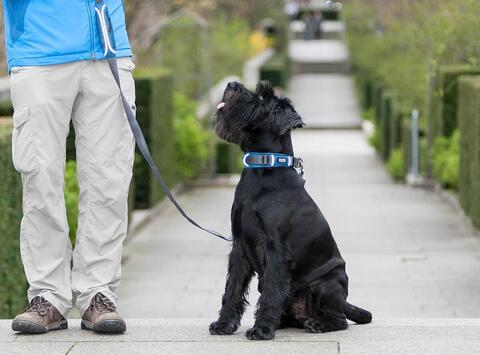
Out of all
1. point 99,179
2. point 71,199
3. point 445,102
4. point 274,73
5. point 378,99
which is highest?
point 99,179

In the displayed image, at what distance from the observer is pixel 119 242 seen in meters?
5.66

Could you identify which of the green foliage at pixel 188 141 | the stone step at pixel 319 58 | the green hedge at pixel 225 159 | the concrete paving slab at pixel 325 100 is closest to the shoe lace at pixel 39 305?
the green foliage at pixel 188 141

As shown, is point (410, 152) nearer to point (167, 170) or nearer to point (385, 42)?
point (167, 170)

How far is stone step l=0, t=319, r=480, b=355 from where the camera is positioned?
5.23 m

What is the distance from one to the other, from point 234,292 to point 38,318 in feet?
2.80

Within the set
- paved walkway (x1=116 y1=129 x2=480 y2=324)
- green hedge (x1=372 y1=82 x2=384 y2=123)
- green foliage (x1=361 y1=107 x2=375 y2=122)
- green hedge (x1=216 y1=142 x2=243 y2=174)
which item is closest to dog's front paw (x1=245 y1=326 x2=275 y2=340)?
paved walkway (x1=116 y1=129 x2=480 y2=324)

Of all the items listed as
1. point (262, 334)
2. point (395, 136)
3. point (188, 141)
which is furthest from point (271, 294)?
point (395, 136)

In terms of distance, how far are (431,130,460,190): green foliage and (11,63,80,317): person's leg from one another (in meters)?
10.3

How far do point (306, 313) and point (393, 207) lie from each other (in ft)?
34.7

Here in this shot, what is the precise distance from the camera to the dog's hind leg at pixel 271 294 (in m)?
5.39

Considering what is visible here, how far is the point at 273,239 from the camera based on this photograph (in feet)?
17.8

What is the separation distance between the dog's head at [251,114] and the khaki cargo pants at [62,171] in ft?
1.72

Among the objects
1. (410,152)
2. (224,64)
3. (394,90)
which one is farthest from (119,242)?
(224,64)

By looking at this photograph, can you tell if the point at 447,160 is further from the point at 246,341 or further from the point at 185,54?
the point at 246,341
